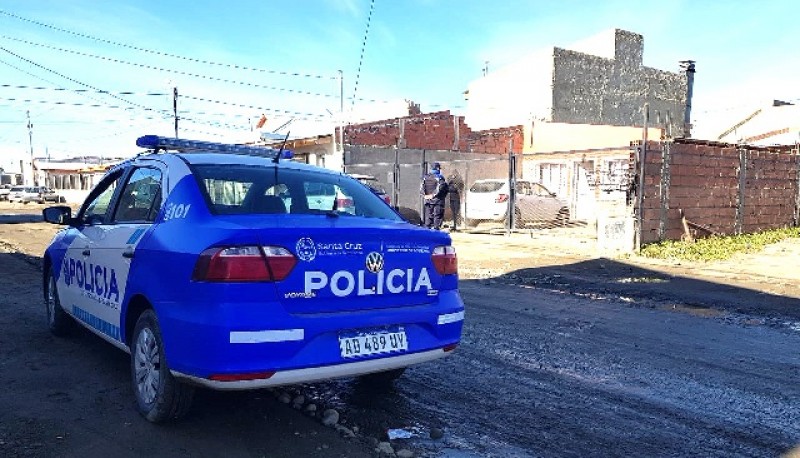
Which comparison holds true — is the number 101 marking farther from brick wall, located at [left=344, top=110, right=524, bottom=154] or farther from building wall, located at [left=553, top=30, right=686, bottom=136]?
building wall, located at [left=553, top=30, right=686, bottom=136]

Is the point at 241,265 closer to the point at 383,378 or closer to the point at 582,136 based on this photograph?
the point at 383,378

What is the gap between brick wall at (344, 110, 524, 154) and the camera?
976 inches

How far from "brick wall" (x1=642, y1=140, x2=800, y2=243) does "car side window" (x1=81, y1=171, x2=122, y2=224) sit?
1045cm

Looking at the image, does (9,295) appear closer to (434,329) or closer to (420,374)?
(420,374)

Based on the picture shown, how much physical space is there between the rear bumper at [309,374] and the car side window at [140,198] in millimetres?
1165

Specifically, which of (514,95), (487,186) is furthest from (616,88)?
(487,186)

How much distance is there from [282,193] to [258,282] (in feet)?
3.03

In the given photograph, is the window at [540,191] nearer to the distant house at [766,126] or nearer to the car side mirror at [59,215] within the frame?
the distant house at [766,126]

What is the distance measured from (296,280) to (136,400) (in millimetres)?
1501

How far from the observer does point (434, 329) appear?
356 centimetres

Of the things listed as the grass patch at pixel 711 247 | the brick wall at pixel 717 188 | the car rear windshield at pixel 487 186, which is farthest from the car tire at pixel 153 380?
the car rear windshield at pixel 487 186

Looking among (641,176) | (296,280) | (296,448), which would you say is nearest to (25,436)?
(296,448)

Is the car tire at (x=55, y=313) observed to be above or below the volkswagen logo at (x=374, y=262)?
below

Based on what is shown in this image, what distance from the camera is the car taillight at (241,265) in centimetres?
298
